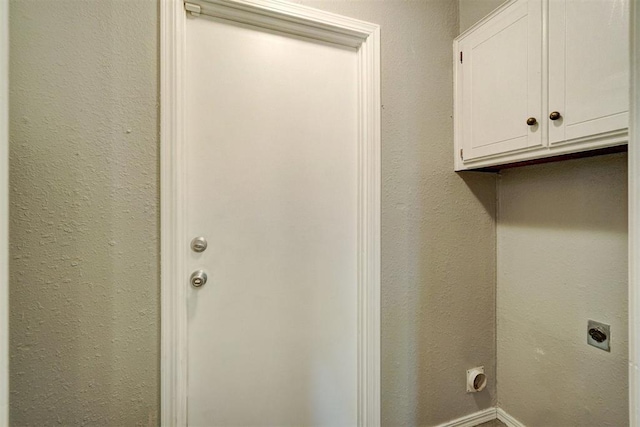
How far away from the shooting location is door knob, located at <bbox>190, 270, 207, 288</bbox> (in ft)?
3.57

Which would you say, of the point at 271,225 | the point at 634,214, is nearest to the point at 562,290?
the point at 634,214

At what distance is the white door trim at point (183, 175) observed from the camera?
3.33ft

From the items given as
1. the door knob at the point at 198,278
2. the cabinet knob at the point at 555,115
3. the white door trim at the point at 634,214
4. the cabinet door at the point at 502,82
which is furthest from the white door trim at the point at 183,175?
the white door trim at the point at 634,214

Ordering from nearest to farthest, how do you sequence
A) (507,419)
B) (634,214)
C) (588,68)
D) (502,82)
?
(634,214), (588,68), (502,82), (507,419)

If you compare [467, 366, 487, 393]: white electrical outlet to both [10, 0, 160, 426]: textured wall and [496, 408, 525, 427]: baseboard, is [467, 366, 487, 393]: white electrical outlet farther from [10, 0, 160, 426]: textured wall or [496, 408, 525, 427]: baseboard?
[10, 0, 160, 426]: textured wall

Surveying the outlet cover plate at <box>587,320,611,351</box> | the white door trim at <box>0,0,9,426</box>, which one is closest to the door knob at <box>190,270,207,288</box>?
the white door trim at <box>0,0,9,426</box>

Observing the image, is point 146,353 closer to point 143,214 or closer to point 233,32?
point 143,214

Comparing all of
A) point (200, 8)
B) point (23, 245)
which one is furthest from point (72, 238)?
point (200, 8)

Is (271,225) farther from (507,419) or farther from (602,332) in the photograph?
(507,419)

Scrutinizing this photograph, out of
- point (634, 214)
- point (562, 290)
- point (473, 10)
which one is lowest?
point (562, 290)

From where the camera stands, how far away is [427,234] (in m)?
1.40

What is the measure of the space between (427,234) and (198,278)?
105 centimetres

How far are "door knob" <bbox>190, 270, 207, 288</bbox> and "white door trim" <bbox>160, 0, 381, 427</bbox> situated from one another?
0.03 metres

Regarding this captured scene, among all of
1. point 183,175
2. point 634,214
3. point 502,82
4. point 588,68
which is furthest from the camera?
point 502,82
